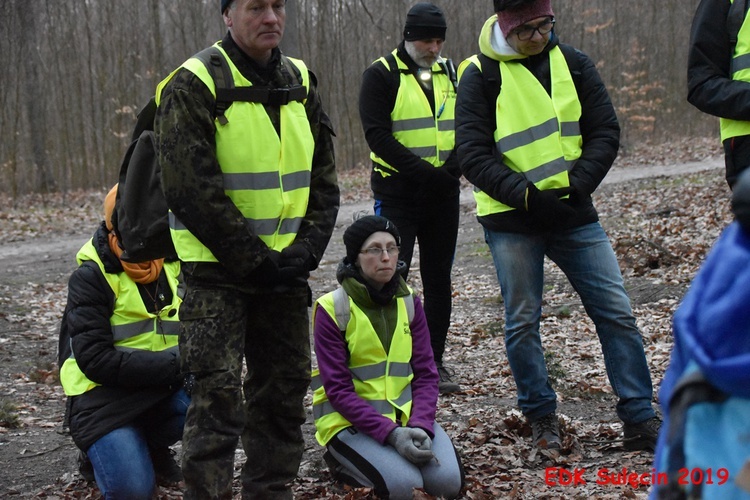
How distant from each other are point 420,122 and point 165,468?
9.81ft

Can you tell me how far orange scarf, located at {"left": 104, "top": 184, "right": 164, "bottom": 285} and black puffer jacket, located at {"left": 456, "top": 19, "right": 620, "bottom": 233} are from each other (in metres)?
1.85

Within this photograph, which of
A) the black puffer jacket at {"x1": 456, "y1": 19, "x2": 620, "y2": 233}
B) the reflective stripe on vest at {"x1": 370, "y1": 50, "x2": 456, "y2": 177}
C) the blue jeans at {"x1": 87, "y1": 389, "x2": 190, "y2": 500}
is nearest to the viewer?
the blue jeans at {"x1": 87, "y1": 389, "x2": 190, "y2": 500}

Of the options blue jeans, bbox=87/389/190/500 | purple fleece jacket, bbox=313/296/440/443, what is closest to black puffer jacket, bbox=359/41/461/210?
purple fleece jacket, bbox=313/296/440/443

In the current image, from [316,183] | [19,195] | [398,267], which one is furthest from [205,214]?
[19,195]

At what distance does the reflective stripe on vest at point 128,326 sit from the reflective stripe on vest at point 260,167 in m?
0.76

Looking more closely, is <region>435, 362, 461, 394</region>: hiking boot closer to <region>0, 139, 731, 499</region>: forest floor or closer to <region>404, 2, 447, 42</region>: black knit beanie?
<region>0, 139, 731, 499</region>: forest floor

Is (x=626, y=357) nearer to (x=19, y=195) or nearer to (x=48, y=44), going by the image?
(x=19, y=195)

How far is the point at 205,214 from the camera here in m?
3.97

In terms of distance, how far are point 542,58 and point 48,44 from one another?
80.0 feet

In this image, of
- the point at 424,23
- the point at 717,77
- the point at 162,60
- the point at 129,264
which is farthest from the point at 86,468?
the point at 162,60

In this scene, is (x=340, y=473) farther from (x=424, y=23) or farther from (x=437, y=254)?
(x=424, y=23)

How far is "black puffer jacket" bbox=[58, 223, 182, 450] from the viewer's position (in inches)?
185

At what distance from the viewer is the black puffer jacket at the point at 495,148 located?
4.99 meters

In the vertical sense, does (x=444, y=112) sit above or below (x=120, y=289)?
above
